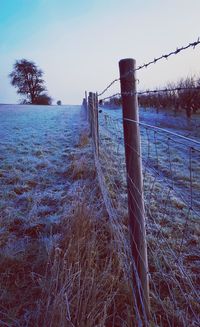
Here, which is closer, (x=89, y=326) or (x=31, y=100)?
(x=89, y=326)

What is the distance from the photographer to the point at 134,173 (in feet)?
6.01

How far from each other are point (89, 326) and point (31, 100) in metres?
62.2

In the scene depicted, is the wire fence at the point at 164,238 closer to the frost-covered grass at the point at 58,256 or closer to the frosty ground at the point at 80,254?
the frosty ground at the point at 80,254

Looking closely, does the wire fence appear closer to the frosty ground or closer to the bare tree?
the frosty ground

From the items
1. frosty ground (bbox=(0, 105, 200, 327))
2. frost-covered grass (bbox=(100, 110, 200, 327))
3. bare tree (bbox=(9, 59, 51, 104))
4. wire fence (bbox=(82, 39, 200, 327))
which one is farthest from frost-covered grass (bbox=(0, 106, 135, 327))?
bare tree (bbox=(9, 59, 51, 104))

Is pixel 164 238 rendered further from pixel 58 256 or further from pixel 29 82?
pixel 29 82

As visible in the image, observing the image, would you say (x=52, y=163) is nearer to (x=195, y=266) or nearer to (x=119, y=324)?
(x=195, y=266)

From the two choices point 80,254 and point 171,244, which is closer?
point 80,254

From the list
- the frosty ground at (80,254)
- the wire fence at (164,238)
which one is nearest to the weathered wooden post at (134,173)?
→ the wire fence at (164,238)

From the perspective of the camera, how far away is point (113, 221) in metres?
2.89

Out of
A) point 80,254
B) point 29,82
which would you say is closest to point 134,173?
point 80,254

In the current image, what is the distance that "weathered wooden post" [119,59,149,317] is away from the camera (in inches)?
70.8

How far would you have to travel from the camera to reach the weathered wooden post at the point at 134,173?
1799mm

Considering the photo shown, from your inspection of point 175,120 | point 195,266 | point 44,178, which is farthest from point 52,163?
point 175,120
